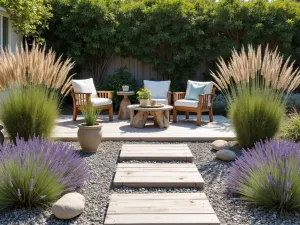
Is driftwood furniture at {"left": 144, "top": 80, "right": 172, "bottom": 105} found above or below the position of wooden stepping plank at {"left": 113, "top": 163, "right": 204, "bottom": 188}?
above

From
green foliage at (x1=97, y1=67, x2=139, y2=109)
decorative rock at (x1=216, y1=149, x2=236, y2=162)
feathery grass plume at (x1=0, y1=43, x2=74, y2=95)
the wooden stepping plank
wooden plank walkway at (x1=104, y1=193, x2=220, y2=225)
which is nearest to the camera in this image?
wooden plank walkway at (x1=104, y1=193, x2=220, y2=225)

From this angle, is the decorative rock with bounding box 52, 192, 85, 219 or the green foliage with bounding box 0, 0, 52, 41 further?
the green foliage with bounding box 0, 0, 52, 41

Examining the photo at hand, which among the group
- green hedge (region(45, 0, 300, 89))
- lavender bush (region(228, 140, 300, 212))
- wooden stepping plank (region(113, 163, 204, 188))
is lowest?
wooden stepping plank (region(113, 163, 204, 188))

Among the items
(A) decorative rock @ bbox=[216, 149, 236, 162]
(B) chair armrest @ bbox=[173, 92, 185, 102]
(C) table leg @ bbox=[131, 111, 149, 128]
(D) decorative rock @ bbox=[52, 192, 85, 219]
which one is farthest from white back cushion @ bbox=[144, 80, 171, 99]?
(D) decorative rock @ bbox=[52, 192, 85, 219]

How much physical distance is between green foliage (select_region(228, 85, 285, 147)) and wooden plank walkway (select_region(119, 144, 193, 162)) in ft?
2.74

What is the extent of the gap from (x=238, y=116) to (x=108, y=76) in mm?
5626

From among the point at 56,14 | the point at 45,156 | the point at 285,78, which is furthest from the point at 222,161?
the point at 56,14

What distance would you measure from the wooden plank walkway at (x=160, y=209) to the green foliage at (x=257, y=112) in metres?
1.85

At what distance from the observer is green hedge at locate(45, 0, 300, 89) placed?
9695 millimetres

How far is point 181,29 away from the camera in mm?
9930

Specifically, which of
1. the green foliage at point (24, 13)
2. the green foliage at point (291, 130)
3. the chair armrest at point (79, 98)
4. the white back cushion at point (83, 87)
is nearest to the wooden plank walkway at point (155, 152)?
the green foliage at point (291, 130)

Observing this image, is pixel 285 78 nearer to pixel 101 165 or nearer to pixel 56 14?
pixel 101 165

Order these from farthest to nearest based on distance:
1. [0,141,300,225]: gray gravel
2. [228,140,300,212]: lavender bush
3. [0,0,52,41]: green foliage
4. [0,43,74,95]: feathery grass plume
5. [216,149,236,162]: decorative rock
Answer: [0,0,52,41]: green foliage → [216,149,236,162]: decorative rock → [0,43,74,95]: feathery grass plume → [228,140,300,212]: lavender bush → [0,141,300,225]: gray gravel

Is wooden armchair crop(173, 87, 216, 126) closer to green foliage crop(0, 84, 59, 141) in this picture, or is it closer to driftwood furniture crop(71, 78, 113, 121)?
driftwood furniture crop(71, 78, 113, 121)
